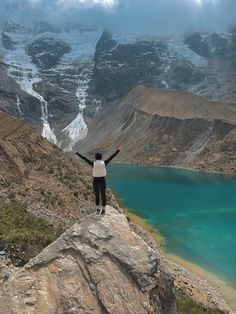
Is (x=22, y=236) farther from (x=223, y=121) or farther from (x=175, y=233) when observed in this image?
→ (x=223, y=121)

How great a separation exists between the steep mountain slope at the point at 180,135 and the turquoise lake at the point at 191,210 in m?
15.3

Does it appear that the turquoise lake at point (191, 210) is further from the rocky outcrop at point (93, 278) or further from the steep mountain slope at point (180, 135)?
the rocky outcrop at point (93, 278)

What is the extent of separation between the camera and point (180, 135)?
161 meters

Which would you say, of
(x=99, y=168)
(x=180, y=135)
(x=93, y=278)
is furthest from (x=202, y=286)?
(x=180, y=135)

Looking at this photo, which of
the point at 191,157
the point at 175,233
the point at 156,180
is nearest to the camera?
the point at 175,233

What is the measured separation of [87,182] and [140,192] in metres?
43.6

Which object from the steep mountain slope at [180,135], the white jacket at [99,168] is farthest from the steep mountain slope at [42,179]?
the steep mountain slope at [180,135]

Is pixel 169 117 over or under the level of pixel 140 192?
over

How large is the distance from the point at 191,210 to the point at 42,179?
104 feet

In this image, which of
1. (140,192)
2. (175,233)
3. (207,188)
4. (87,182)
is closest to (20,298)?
(87,182)

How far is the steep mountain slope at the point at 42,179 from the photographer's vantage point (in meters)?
33.9

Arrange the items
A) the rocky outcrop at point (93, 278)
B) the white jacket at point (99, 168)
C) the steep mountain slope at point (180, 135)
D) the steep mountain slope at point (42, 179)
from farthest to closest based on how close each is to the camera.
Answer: the steep mountain slope at point (180, 135)
the steep mountain slope at point (42, 179)
the white jacket at point (99, 168)
the rocky outcrop at point (93, 278)

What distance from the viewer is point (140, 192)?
289ft

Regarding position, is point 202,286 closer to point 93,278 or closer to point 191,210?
point 93,278
